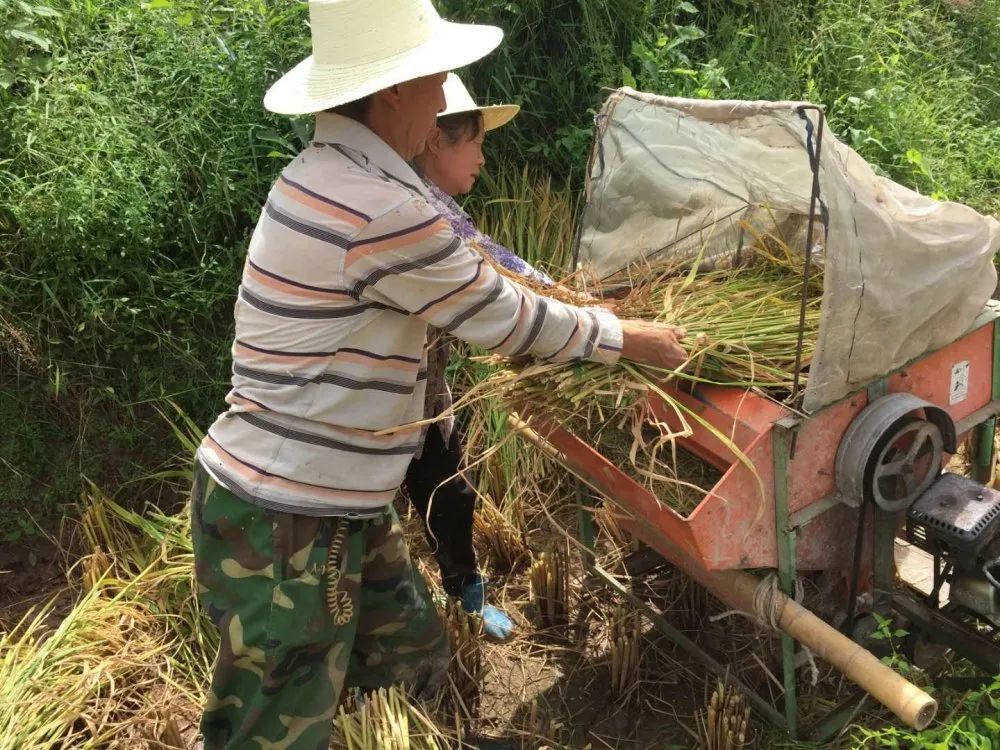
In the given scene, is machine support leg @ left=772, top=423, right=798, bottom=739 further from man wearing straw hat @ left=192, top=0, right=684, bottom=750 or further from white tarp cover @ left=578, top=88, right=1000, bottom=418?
man wearing straw hat @ left=192, top=0, right=684, bottom=750

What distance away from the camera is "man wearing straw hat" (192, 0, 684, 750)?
1.74 meters

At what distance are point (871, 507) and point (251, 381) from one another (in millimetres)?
1516

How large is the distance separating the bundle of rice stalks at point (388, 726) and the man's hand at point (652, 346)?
1.01 m

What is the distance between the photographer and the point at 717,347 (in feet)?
7.16

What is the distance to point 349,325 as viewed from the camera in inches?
70.7

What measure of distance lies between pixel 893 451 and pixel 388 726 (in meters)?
1.36

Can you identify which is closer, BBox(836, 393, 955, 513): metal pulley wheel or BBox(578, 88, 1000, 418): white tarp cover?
BBox(578, 88, 1000, 418): white tarp cover

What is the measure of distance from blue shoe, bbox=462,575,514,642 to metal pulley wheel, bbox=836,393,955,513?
51.0 inches

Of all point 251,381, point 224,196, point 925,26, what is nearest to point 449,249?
point 251,381

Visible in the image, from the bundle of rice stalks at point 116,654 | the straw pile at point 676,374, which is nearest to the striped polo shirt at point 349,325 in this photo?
the straw pile at point 676,374

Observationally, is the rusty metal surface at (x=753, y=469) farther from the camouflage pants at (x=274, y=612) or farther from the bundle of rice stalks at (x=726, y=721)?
the camouflage pants at (x=274, y=612)

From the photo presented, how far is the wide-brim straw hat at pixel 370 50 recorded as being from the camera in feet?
5.78

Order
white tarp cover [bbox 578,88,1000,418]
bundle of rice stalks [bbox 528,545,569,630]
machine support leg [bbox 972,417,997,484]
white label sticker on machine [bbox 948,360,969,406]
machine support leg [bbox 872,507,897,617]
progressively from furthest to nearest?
bundle of rice stalks [bbox 528,545,569,630], machine support leg [bbox 972,417,997,484], white label sticker on machine [bbox 948,360,969,406], machine support leg [bbox 872,507,897,617], white tarp cover [bbox 578,88,1000,418]

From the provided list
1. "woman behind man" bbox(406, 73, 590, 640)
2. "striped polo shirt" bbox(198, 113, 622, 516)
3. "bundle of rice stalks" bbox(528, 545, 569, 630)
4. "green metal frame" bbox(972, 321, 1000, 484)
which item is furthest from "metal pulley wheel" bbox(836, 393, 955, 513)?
"bundle of rice stalks" bbox(528, 545, 569, 630)
